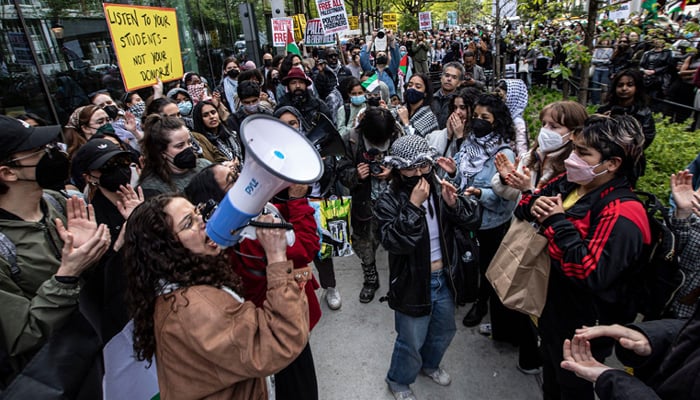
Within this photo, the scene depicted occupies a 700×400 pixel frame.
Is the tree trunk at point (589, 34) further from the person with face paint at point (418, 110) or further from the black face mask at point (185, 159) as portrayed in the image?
the black face mask at point (185, 159)

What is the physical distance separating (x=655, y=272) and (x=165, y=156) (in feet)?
9.93

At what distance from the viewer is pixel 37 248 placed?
2074mm

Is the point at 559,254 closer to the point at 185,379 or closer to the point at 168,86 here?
the point at 185,379

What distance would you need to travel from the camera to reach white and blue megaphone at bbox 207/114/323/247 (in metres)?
1.33

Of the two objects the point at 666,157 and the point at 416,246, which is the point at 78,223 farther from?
the point at 666,157

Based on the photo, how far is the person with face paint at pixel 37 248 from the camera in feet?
5.91

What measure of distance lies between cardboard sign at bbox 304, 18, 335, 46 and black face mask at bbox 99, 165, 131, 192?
7.42 m

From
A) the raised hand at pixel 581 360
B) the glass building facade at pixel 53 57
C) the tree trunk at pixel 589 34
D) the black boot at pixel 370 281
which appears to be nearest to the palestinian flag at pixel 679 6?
the tree trunk at pixel 589 34

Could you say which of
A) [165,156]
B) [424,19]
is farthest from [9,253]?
[424,19]

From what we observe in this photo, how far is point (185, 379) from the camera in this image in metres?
1.46

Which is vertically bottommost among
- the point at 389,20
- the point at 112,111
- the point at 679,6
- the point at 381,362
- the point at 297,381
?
the point at 381,362

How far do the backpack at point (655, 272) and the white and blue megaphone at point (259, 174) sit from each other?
→ 1.49 metres

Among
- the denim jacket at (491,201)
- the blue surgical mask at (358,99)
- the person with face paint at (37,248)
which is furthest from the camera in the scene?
the blue surgical mask at (358,99)

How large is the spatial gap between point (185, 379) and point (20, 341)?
3.02ft
